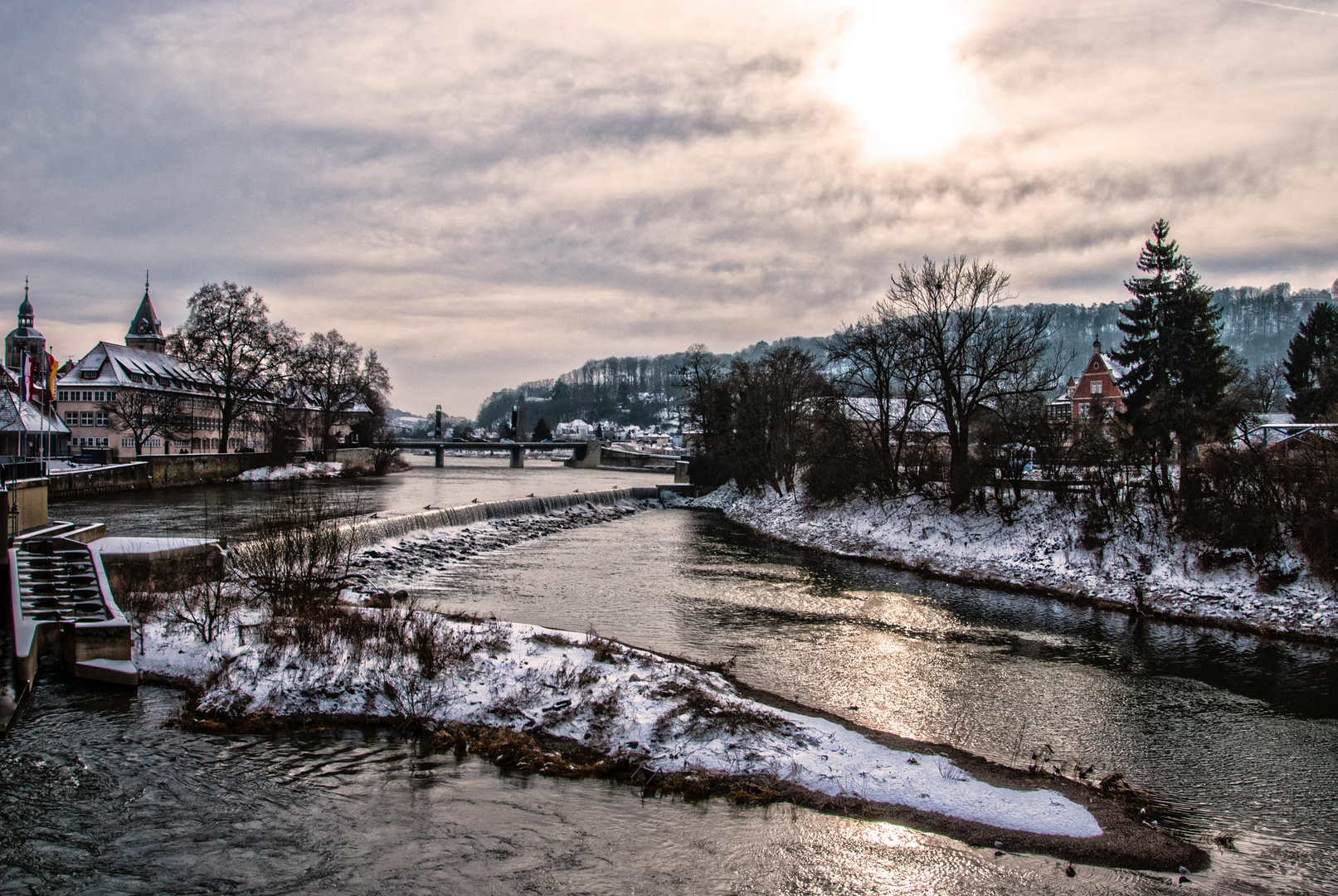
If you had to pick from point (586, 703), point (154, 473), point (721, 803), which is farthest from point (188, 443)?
point (721, 803)

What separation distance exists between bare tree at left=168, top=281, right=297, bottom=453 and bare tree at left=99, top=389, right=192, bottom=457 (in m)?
3.21

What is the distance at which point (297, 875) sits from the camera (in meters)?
Result: 7.72

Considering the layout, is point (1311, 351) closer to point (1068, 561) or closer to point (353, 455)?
point (1068, 561)

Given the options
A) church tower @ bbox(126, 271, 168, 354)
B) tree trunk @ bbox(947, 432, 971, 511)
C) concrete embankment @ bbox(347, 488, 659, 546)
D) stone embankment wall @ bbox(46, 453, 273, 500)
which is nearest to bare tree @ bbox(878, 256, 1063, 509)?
tree trunk @ bbox(947, 432, 971, 511)

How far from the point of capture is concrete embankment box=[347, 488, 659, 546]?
28.7 metres

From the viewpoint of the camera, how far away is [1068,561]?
25.6 meters

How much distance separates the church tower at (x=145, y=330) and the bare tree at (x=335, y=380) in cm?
1723

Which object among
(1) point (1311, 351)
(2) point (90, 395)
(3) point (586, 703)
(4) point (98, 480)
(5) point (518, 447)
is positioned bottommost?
(3) point (586, 703)

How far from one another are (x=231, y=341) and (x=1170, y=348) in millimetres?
61179

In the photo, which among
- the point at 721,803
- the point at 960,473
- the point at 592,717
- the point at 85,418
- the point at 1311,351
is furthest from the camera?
the point at 85,418

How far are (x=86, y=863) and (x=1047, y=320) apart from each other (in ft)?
105

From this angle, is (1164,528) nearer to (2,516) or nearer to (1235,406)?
(1235,406)

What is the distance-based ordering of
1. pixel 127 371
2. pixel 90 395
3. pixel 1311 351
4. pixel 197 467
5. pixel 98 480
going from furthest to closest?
pixel 127 371
pixel 90 395
pixel 197 467
pixel 1311 351
pixel 98 480

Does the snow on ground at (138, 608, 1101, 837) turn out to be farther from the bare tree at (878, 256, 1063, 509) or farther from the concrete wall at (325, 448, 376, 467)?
the concrete wall at (325, 448, 376, 467)
